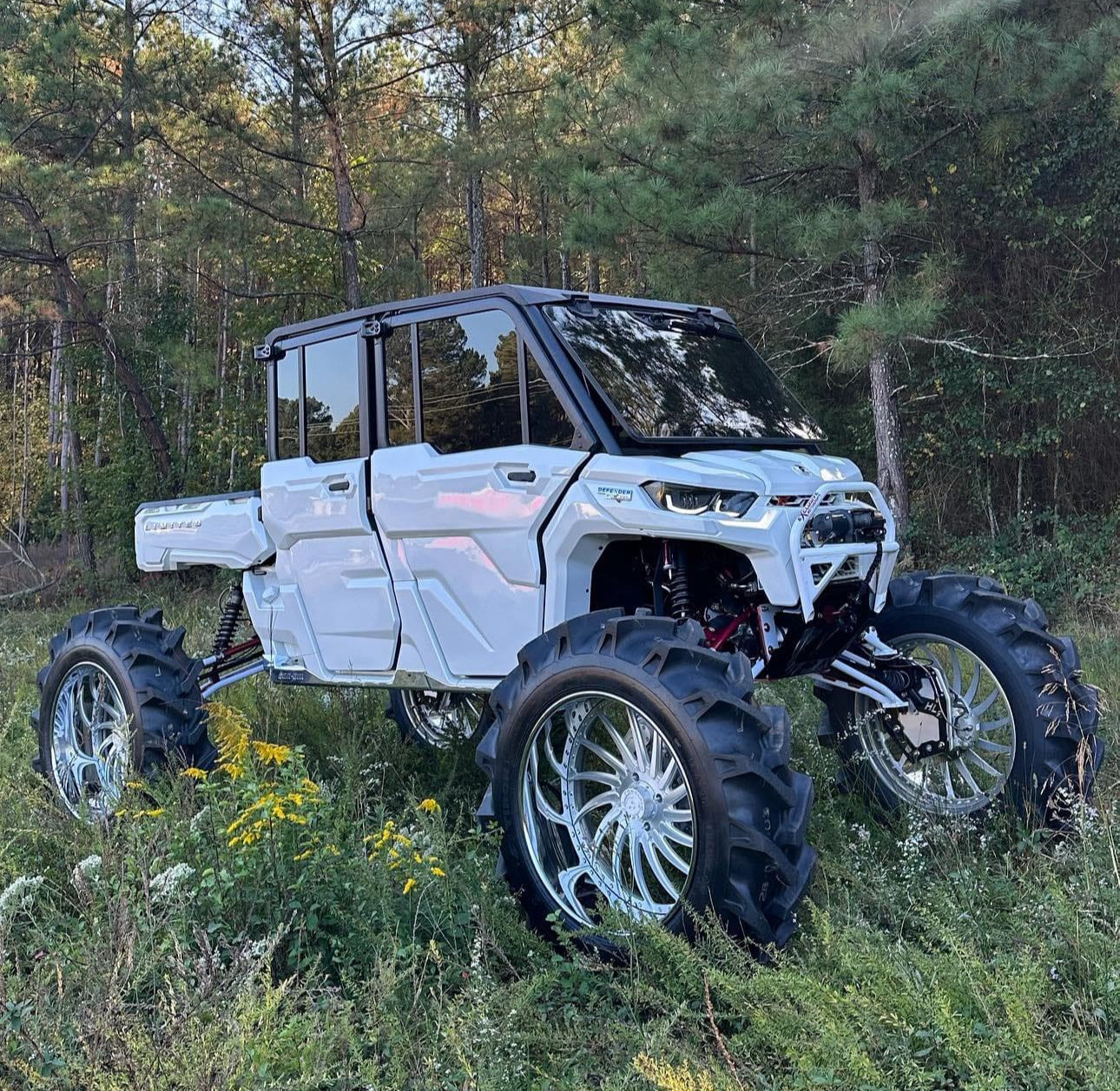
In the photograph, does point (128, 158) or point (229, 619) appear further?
point (128, 158)

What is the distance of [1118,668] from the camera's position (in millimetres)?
7652

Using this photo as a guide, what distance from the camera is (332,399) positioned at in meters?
5.53

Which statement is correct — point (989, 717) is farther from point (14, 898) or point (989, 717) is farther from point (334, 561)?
point (14, 898)

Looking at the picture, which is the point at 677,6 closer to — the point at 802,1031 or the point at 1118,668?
the point at 1118,668

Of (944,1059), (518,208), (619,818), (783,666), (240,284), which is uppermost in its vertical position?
(518,208)

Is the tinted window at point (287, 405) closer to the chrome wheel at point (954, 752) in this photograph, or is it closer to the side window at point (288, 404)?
the side window at point (288, 404)

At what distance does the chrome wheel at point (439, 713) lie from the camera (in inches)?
280

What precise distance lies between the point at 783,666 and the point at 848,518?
2.18 feet

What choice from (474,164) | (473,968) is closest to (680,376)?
(473,968)

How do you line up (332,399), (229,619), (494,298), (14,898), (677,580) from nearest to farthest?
(14,898), (677,580), (494,298), (332,399), (229,619)

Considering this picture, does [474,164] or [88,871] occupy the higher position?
[474,164]

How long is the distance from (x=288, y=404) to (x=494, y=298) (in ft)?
5.09

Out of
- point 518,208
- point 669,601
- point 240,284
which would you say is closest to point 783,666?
point 669,601

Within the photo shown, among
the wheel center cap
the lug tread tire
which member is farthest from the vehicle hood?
the lug tread tire
